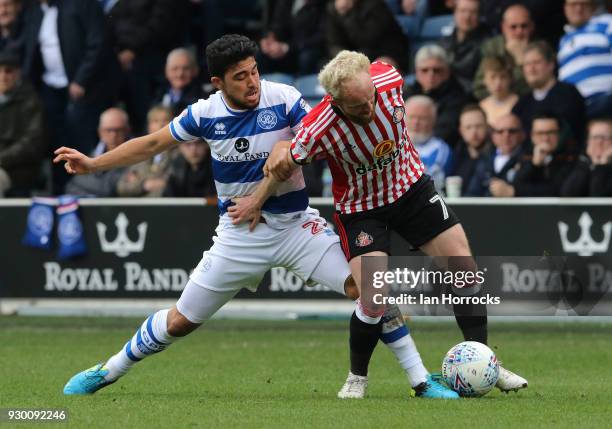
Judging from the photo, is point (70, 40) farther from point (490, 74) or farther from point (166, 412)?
point (166, 412)

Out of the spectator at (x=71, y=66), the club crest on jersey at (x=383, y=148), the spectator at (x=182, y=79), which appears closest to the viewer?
the club crest on jersey at (x=383, y=148)

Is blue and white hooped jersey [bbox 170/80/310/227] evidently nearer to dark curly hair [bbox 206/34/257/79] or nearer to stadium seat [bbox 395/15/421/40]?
dark curly hair [bbox 206/34/257/79]

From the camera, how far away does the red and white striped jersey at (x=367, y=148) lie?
28.0 feet

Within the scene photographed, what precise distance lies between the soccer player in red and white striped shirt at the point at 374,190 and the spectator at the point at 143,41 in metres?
9.51

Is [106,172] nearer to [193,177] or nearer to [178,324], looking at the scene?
[193,177]

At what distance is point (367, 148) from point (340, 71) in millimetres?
606

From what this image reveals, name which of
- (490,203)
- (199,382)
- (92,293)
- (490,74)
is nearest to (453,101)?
(490,74)

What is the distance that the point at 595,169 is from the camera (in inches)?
565

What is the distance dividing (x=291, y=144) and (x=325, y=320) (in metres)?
7.37

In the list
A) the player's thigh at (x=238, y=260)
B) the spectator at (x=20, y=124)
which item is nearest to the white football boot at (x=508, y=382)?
the player's thigh at (x=238, y=260)

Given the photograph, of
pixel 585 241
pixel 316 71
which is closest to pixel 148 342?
pixel 585 241

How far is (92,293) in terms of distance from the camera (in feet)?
49.6

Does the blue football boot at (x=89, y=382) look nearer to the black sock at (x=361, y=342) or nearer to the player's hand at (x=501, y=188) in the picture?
the black sock at (x=361, y=342)

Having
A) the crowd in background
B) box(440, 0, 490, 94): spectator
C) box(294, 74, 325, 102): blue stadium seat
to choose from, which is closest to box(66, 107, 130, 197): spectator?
the crowd in background
